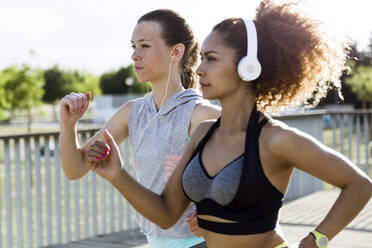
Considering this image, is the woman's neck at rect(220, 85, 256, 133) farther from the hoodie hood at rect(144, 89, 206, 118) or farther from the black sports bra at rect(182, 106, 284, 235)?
the hoodie hood at rect(144, 89, 206, 118)

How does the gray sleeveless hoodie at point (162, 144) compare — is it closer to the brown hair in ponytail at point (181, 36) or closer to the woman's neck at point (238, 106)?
the brown hair in ponytail at point (181, 36)

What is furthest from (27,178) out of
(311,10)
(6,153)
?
(311,10)

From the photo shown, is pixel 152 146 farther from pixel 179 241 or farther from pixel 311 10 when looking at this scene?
pixel 311 10

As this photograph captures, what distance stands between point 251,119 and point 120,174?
18.4 inches

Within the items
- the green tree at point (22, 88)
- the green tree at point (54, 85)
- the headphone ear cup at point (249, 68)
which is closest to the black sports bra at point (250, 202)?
the headphone ear cup at point (249, 68)

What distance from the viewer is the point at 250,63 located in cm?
171

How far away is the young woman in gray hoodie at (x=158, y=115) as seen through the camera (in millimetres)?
2215

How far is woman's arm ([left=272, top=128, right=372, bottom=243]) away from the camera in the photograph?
1.56 metres

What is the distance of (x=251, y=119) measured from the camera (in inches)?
68.8

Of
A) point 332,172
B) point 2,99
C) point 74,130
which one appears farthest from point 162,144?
point 2,99

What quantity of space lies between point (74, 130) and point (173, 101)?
1.42ft

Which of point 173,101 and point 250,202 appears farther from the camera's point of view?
point 173,101

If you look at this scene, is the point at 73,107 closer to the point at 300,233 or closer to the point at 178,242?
the point at 178,242

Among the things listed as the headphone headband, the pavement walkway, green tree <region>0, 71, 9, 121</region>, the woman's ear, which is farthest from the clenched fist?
green tree <region>0, 71, 9, 121</region>
